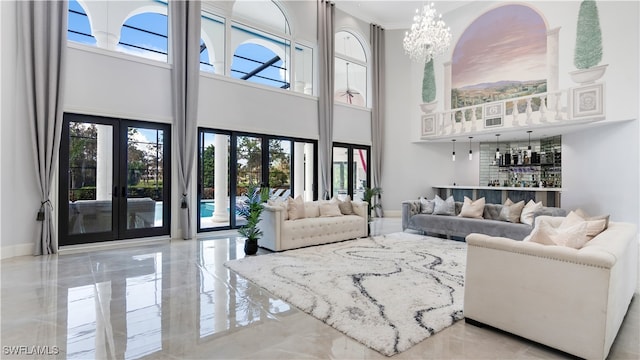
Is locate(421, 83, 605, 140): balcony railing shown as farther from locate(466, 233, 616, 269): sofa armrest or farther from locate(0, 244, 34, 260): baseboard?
locate(0, 244, 34, 260): baseboard

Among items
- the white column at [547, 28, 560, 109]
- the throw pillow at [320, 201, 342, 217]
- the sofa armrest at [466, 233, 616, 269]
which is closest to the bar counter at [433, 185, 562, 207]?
the white column at [547, 28, 560, 109]

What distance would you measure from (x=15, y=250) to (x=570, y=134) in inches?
465

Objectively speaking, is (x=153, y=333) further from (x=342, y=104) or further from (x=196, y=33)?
(x=342, y=104)

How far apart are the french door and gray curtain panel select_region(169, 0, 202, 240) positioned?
0.97ft

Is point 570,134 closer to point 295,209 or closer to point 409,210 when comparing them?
point 409,210

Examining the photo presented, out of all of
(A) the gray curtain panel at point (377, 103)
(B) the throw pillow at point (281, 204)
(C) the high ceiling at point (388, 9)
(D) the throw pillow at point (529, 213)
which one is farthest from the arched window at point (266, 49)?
(D) the throw pillow at point (529, 213)

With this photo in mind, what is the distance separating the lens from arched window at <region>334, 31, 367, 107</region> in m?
9.74

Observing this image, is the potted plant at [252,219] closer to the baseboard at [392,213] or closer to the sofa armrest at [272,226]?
the sofa armrest at [272,226]

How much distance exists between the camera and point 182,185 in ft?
20.7

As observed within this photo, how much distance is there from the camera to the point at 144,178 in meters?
6.02

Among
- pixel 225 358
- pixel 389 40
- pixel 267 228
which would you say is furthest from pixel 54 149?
pixel 389 40

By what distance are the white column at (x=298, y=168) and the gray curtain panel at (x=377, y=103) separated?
2549 millimetres

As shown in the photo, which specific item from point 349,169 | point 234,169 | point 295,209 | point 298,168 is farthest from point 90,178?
point 349,169

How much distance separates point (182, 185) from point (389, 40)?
777 cm
